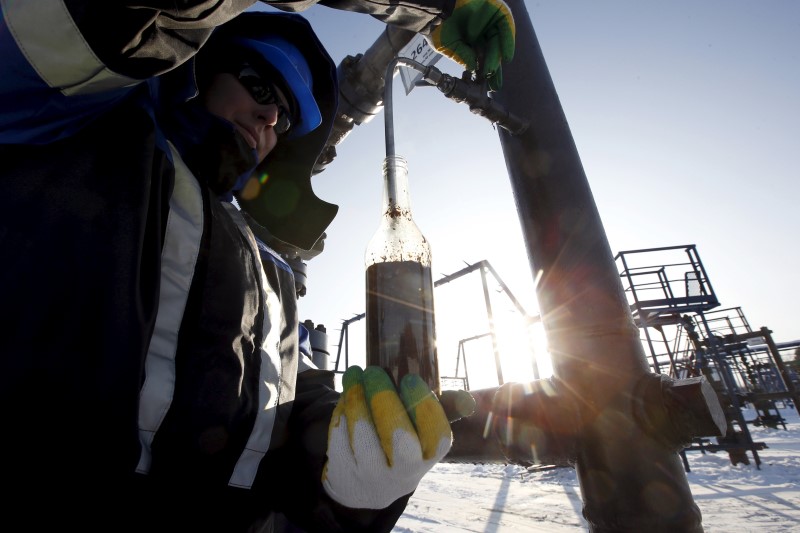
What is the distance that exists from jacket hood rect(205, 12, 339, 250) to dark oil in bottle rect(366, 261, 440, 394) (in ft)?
2.98

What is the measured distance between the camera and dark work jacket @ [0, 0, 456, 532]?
0.59 m

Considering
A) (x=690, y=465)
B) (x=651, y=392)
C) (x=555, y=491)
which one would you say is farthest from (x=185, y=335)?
(x=690, y=465)

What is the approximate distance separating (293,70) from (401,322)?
126 cm

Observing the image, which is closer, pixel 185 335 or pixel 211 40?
pixel 185 335

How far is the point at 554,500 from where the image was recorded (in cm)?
454

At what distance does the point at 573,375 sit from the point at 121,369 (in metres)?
1.49

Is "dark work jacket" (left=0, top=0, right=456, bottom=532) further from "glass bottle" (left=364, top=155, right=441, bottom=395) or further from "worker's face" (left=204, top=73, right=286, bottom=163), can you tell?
"worker's face" (left=204, top=73, right=286, bottom=163)

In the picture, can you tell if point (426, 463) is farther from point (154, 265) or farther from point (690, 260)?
point (690, 260)

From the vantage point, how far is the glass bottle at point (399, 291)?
3.46ft

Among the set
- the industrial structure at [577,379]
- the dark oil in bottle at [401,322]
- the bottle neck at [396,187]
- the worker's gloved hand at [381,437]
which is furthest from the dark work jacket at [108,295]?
the industrial structure at [577,379]

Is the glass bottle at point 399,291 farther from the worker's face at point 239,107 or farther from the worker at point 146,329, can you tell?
the worker's face at point 239,107

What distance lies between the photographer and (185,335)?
0.88 meters

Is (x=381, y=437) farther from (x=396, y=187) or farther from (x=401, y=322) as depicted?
(x=396, y=187)

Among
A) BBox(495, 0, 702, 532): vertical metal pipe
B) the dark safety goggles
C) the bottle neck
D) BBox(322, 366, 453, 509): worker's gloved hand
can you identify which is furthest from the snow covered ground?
the dark safety goggles
